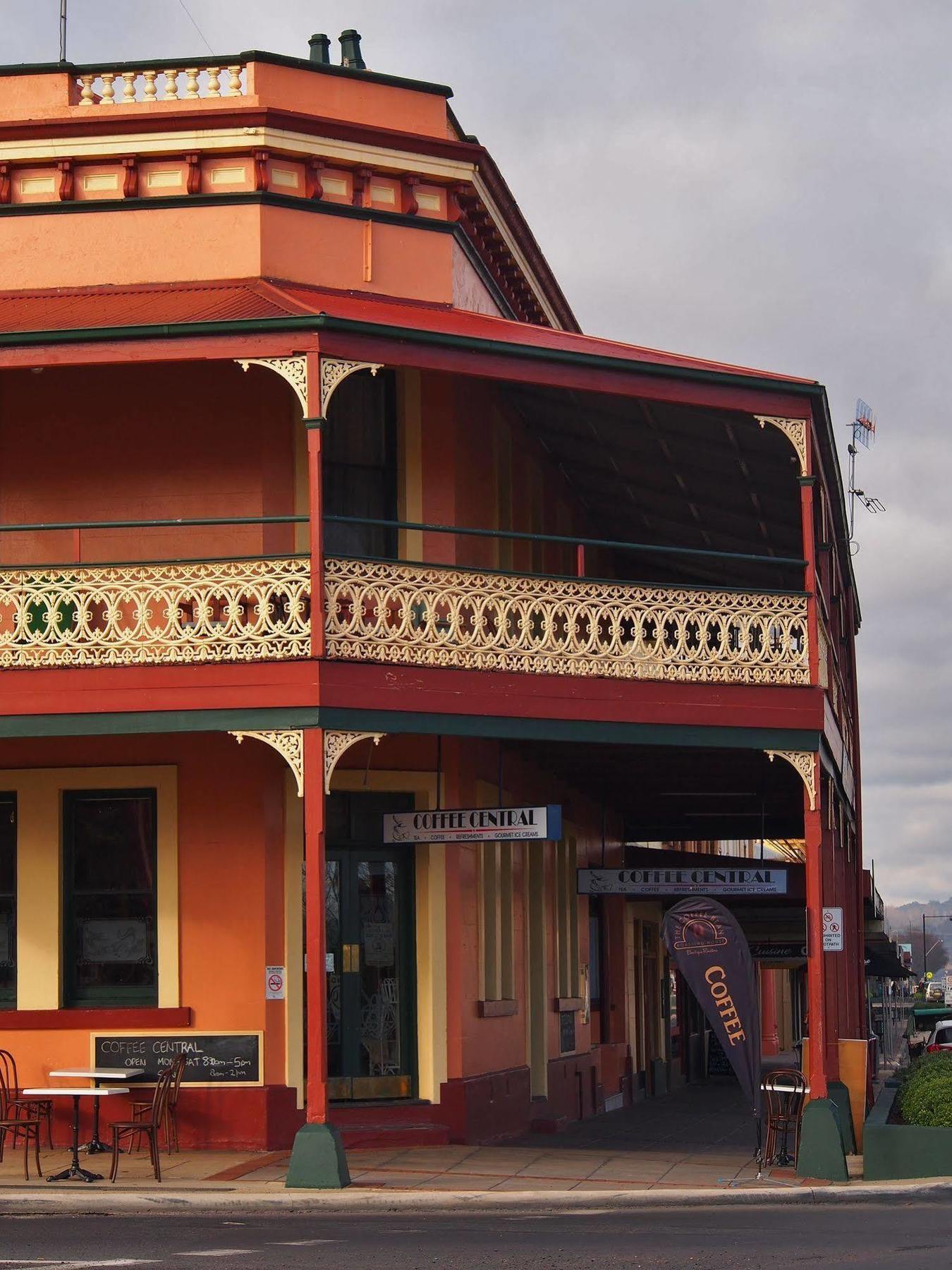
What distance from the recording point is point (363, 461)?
1762 cm

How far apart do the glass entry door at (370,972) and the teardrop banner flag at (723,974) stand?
117 inches

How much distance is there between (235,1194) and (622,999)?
46.1 ft

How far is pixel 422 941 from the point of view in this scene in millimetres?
17203

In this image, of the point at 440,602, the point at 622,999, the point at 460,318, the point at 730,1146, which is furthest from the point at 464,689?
the point at 622,999

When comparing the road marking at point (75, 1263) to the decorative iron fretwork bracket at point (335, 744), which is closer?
the road marking at point (75, 1263)

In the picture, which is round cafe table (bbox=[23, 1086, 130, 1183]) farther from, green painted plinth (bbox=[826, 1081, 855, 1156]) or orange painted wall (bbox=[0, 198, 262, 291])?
orange painted wall (bbox=[0, 198, 262, 291])

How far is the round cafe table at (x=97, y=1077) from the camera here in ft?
48.6

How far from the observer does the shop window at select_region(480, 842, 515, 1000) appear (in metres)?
18.6

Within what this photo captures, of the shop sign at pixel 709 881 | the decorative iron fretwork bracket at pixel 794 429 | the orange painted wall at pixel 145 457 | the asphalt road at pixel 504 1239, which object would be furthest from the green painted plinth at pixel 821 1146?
the orange painted wall at pixel 145 457

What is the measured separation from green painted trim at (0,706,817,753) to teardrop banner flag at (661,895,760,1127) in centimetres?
143

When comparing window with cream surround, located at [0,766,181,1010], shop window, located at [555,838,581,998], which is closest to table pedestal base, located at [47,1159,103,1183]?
window with cream surround, located at [0,766,181,1010]

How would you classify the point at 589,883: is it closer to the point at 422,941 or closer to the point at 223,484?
the point at 422,941

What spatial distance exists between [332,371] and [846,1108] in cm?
811

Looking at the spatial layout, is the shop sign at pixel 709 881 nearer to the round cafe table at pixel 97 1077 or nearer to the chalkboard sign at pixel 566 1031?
the chalkboard sign at pixel 566 1031
